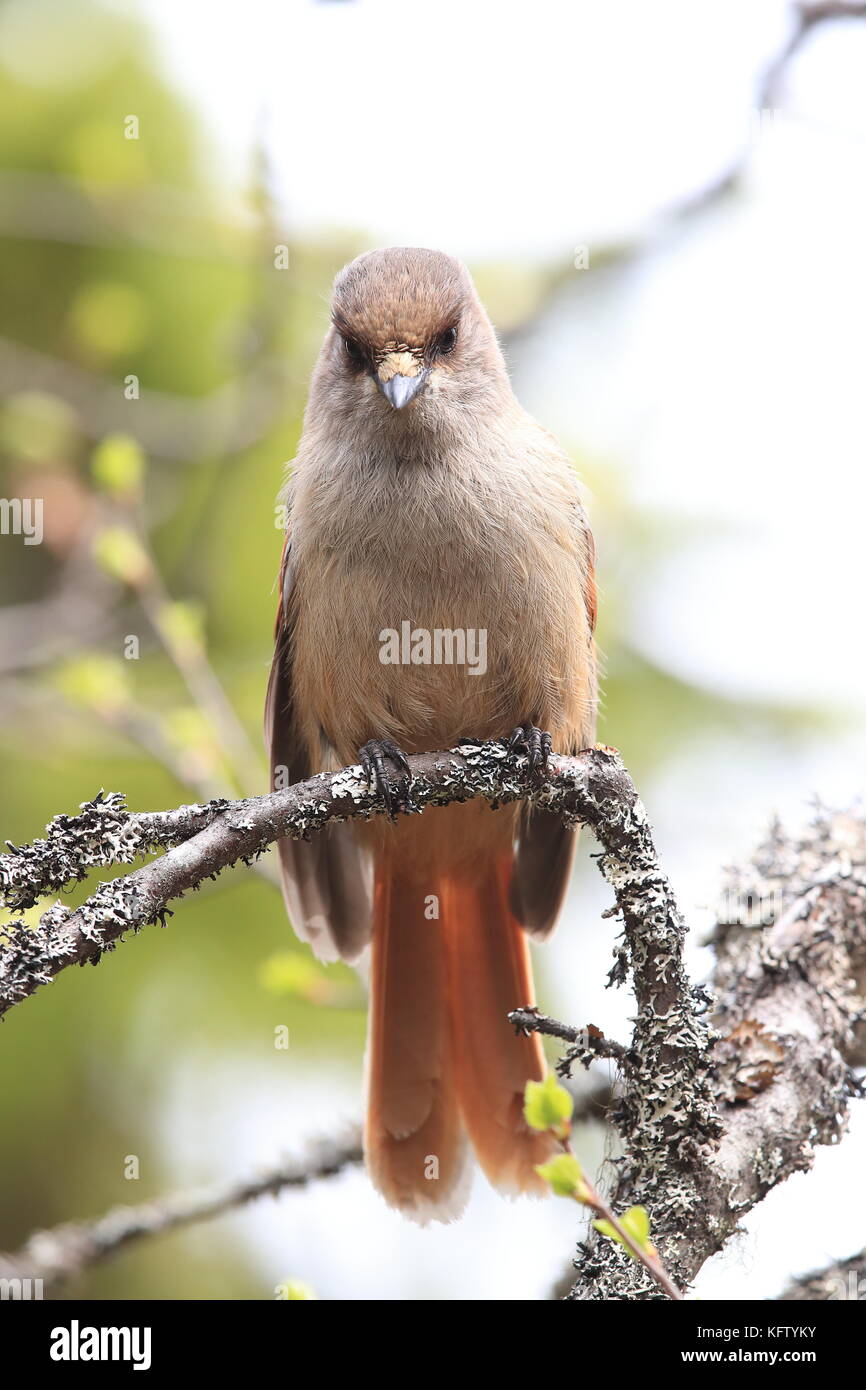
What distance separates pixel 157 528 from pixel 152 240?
4.04 feet

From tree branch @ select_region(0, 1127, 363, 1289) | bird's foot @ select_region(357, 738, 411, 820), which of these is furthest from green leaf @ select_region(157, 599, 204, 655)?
tree branch @ select_region(0, 1127, 363, 1289)

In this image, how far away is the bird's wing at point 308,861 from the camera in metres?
4.14

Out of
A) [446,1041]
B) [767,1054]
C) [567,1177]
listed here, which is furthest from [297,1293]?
[446,1041]

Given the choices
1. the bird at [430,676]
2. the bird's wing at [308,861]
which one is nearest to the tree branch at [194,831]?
the bird at [430,676]

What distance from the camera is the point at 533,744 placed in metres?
3.18

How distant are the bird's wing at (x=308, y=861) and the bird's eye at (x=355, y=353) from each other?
576 millimetres

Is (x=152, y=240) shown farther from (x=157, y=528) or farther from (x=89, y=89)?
(x=157, y=528)

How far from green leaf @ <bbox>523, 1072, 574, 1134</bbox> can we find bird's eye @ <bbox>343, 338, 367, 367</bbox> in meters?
2.37

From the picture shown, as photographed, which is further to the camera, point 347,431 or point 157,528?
point 157,528

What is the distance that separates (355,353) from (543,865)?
1697 millimetres

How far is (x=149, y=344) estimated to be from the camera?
5922 millimetres

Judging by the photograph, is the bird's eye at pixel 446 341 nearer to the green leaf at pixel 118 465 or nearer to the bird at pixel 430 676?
the bird at pixel 430 676

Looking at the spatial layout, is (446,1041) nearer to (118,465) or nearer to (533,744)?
(533,744)
